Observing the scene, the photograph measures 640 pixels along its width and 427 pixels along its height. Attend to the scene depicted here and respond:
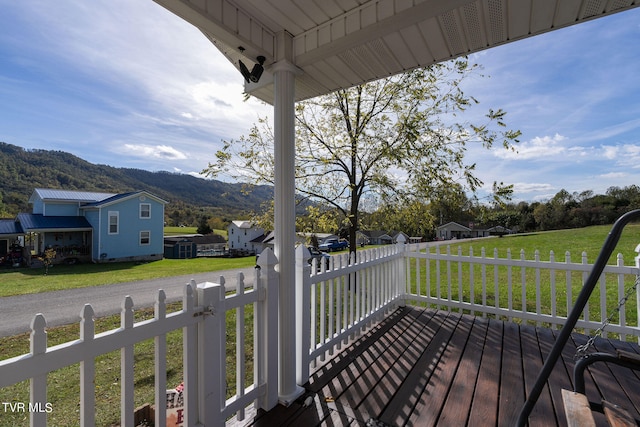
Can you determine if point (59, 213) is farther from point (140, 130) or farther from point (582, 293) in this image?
point (582, 293)

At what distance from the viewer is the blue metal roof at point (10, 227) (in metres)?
10.7

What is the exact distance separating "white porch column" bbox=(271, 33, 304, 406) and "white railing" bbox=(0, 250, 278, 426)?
93mm

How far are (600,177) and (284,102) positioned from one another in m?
17.5

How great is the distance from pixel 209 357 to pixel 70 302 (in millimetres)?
8845

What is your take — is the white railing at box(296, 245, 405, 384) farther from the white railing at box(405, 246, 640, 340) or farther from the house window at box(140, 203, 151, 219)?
the house window at box(140, 203, 151, 219)

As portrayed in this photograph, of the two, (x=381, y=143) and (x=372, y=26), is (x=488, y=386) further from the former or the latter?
(x=381, y=143)

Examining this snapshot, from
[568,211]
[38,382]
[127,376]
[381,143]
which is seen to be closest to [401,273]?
[381,143]

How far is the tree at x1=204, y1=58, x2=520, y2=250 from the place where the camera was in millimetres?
4914

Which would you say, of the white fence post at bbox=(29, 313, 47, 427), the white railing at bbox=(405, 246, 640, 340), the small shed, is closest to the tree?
the white railing at bbox=(405, 246, 640, 340)

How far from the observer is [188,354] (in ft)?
5.10

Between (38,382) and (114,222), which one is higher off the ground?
(114,222)

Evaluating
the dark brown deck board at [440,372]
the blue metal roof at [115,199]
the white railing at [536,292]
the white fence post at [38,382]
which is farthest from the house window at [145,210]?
the white fence post at [38,382]

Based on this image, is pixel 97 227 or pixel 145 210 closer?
pixel 97 227

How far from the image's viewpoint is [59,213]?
14711 millimetres
